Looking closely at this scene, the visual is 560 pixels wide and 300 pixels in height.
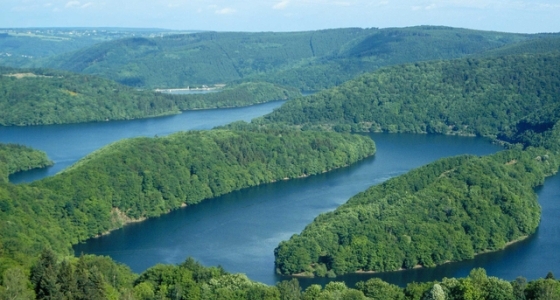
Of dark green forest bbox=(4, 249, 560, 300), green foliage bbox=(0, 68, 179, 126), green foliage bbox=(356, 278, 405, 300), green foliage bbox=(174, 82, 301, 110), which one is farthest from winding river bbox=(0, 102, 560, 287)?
green foliage bbox=(174, 82, 301, 110)

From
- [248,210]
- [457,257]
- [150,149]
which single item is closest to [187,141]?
[150,149]

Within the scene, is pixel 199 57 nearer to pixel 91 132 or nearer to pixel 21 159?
pixel 91 132

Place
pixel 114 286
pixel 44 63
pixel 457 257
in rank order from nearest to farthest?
pixel 114 286 → pixel 457 257 → pixel 44 63

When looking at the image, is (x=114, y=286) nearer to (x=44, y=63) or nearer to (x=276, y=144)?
(x=276, y=144)

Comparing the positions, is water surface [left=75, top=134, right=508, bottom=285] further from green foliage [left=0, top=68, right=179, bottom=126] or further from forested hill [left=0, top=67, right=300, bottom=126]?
forested hill [left=0, top=67, right=300, bottom=126]

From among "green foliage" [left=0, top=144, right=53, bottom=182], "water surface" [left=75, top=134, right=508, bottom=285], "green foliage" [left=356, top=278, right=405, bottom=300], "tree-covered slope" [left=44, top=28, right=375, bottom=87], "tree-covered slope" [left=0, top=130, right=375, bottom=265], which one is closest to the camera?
"green foliage" [left=356, top=278, right=405, bottom=300]

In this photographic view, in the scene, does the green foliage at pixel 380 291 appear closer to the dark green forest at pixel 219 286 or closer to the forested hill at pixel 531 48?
the dark green forest at pixel 219 286
